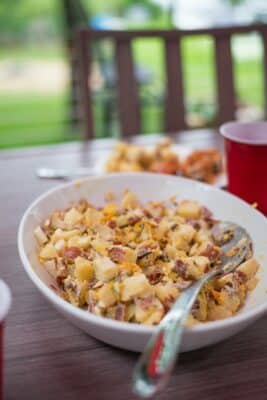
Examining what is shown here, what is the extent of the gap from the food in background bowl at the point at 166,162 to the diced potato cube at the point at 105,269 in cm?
48

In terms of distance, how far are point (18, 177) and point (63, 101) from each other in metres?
2.22

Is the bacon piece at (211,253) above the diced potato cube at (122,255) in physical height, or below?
below

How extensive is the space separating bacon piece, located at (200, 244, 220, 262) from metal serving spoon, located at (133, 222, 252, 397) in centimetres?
1

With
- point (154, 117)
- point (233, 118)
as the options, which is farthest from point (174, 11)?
point (233, 118)

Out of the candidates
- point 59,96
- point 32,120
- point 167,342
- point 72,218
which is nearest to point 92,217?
point 72,218

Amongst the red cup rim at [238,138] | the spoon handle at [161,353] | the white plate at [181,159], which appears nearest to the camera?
the spoon handle at [161,353]

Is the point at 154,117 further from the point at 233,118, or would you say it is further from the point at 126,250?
the point at 126,250

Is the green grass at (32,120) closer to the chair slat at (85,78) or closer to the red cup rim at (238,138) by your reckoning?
the chair slat at (85,78)

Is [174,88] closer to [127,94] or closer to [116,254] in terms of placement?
[127,94]

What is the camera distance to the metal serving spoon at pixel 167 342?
0.50 meters

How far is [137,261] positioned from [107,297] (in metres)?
0.11

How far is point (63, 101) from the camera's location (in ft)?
11.1

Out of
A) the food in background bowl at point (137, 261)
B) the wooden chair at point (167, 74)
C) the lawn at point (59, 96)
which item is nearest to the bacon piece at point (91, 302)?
the food in background bowl at point (137, 261)

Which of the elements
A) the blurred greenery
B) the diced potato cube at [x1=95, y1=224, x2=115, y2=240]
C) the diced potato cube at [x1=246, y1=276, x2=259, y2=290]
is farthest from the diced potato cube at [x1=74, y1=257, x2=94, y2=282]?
the blurred greenery
